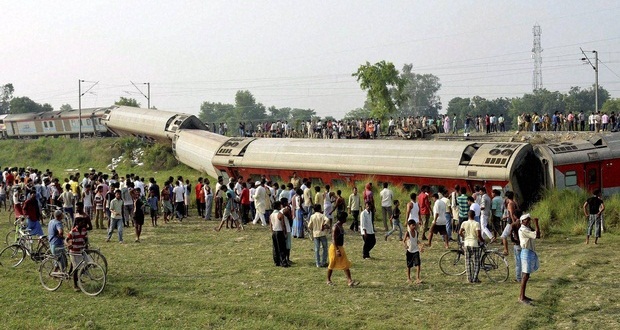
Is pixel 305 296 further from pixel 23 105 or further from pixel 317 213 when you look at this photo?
pixel 23 105

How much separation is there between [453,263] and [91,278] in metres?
7.97

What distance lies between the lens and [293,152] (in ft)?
102

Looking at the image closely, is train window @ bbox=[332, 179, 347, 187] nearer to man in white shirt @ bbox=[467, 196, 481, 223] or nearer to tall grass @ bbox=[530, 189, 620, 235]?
tall grass @ bbox=[530, 189, 620, 235]

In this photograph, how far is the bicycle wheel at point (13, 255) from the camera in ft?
56.6

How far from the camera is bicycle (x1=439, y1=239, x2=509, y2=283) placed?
48.0 ft

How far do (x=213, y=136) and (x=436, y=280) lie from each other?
2564cm

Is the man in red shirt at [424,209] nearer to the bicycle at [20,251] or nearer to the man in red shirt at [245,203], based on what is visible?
the man in red shirt at [245,203]

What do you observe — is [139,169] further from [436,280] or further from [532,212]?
Result: [436,280]

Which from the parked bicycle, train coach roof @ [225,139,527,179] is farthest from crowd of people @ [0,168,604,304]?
train coach roof @ [225,139,527,179]

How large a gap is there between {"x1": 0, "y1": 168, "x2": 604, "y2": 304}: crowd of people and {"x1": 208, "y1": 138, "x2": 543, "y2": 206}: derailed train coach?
1.34m

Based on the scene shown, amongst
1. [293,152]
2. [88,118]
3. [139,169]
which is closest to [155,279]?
[293,152]

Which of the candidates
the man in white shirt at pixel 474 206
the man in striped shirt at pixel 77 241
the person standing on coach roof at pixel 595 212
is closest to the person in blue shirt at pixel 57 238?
the man in striped shirt at pixel 77 241

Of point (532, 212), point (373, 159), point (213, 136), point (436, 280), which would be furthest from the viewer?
point (213, 136)

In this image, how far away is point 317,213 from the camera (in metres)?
15.8
